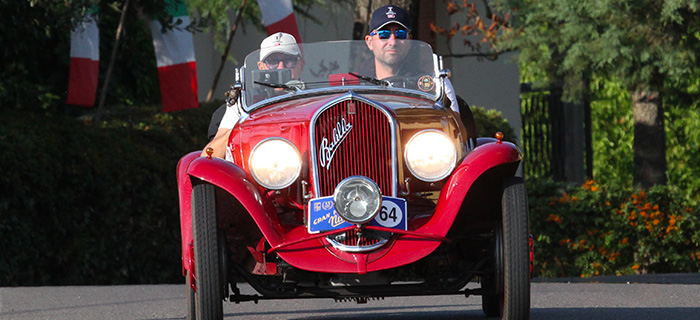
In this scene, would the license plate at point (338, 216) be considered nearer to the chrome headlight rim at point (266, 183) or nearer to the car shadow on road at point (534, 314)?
the chrome headlight rim at point (266, 183)

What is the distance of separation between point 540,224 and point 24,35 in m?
6.15

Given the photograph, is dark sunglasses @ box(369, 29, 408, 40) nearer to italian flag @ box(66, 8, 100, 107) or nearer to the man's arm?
the man's arm

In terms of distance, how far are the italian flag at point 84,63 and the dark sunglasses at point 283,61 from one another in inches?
228

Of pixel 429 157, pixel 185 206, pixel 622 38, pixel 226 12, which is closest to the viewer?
pixel 429 157

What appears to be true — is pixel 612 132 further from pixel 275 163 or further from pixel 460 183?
→ pixel 275 163

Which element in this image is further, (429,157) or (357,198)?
(429,157)

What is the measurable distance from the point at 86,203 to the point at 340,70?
490 centimetres

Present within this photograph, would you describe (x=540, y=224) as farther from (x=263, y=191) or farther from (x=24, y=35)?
(x=263, y=191)

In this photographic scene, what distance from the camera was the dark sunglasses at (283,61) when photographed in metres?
6.64

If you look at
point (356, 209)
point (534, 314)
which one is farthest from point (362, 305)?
point (356, 209)

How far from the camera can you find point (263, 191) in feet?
18.4

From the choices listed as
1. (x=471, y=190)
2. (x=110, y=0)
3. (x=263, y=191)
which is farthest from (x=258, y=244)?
(x=110, y=0)

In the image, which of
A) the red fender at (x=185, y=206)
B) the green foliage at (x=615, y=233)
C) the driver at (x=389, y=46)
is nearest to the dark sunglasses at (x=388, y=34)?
the driver at (x=389, y=46)

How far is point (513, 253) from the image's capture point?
5.47m
